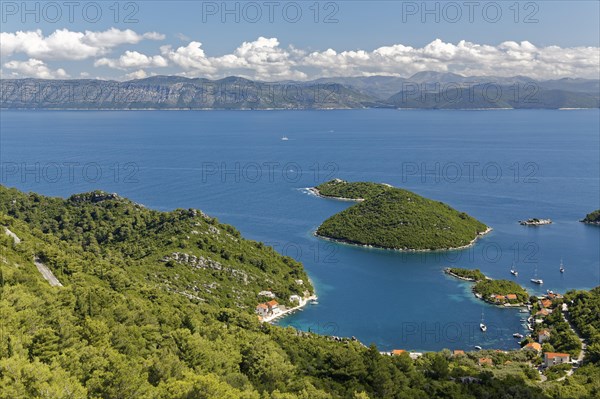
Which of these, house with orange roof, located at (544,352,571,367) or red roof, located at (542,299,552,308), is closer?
house with orange roof, located at (544,352,571,367)

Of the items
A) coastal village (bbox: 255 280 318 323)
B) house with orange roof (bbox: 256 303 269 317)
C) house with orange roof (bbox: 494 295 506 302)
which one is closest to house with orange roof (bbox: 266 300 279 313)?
coastal village (bbox: 255 280 318 323)

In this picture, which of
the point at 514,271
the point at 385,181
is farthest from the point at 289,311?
the point at 385,181

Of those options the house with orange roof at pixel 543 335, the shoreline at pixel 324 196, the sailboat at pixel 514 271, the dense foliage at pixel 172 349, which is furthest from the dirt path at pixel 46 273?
the shoreline at pixel 324 196

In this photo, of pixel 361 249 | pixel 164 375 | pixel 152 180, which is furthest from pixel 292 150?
pixel 164 375

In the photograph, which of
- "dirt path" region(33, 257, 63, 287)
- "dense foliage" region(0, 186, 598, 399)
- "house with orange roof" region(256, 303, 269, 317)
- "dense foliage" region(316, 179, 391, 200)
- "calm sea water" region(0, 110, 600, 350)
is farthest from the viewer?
"dense foliage" region(316, 179, 391, 200)

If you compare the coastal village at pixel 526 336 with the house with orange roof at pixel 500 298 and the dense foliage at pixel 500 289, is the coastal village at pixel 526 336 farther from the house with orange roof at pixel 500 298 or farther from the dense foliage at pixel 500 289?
the dense foliage at pixel 500 289

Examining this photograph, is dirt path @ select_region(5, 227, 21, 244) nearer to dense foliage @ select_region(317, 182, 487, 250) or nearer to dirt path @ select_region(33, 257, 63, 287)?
dirt path @ select_region(33, 257, 63, 287)
